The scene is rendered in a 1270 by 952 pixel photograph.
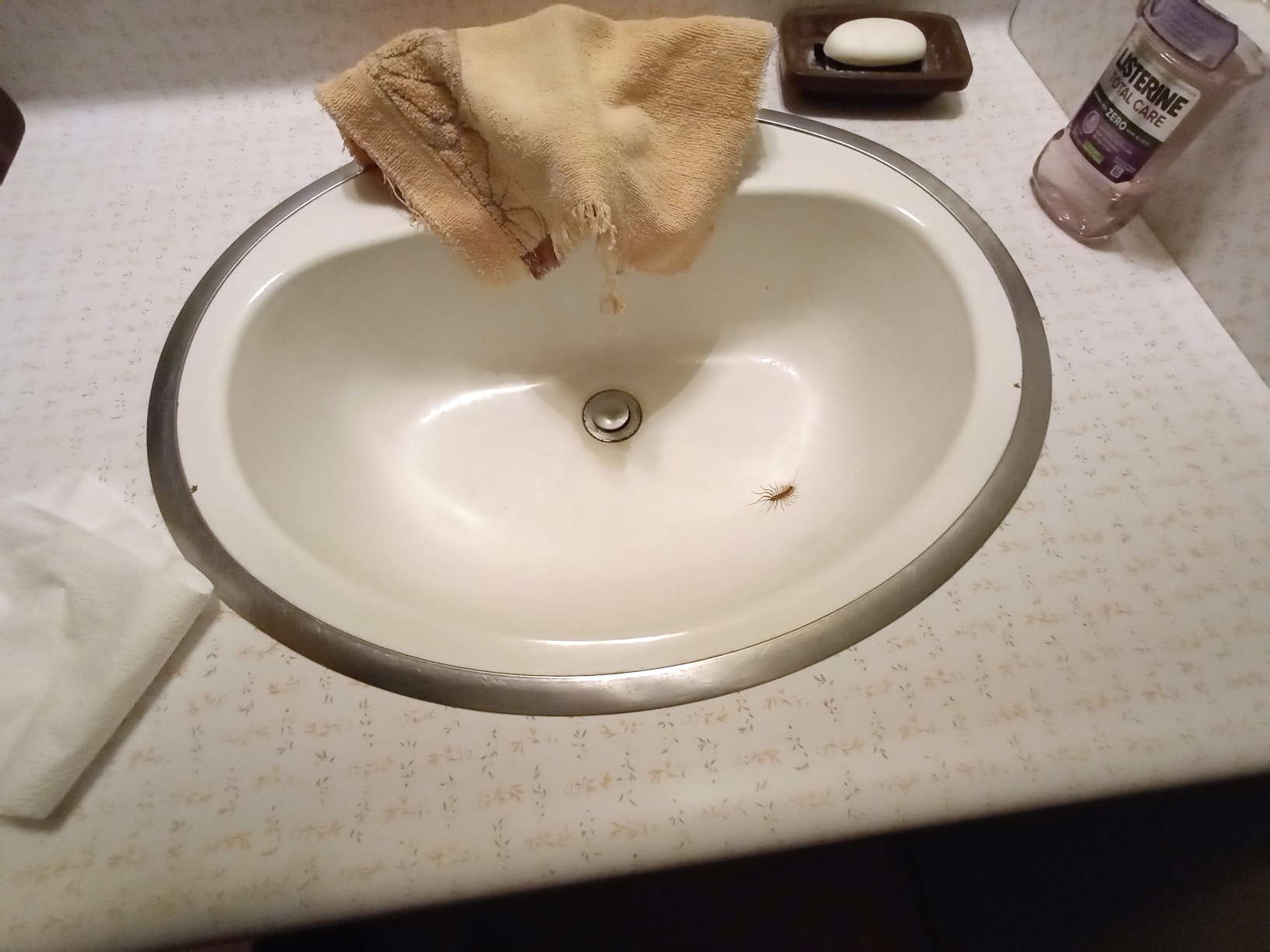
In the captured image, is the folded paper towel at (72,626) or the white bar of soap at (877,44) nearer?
the folded paper towel at (72,626)

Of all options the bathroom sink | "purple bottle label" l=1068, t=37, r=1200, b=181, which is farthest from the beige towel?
"purple bottle label" l=1068, t=37, r=1200, b=181

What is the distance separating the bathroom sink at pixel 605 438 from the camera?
43cm

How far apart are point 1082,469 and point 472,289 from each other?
0.53 m

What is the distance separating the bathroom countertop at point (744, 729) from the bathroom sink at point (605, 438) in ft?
0.08

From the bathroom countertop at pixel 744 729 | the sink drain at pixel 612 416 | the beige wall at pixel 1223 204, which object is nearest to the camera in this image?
the bathroom countertop at pixel 744 729

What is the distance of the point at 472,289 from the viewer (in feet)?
2.09

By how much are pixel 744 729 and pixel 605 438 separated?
1.22 ft

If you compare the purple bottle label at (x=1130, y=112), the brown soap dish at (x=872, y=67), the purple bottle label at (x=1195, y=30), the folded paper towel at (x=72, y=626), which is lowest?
the folded paper towel at (x=72, y=626)

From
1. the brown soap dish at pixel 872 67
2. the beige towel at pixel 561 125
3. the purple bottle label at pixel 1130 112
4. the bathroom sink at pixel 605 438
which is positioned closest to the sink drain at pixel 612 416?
the bathroom sink at pixel 605 438

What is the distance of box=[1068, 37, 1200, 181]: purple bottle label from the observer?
1.44ft

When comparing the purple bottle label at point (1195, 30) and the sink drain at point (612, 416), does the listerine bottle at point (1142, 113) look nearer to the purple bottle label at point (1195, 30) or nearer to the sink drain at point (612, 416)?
the purple bottle label at point (1195, 30)

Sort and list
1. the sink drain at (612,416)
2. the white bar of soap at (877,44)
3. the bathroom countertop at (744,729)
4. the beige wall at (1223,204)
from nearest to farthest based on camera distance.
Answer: the bathroom countertop at (744,729), the beige wall at (1223,204), the white bar of soap at (877,44), the sink drain at (612,416)

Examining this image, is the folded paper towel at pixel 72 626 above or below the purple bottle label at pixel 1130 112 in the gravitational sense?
below

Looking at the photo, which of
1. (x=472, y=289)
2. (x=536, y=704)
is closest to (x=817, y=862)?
(x=536, y=704)
